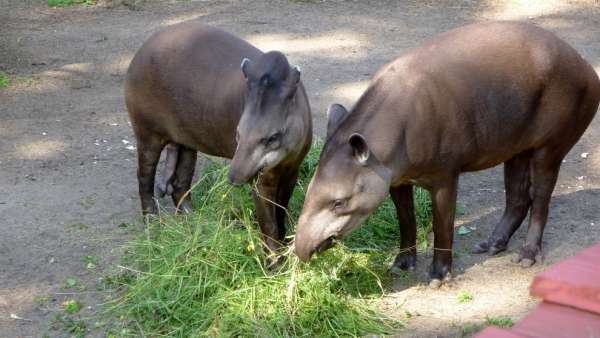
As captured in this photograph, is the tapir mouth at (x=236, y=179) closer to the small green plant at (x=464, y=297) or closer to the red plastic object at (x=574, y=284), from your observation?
the small green plant at (x=464, y=297)

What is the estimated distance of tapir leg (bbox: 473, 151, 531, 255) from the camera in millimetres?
6133

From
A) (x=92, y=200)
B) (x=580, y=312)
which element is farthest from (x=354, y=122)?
(x=580, y=312)

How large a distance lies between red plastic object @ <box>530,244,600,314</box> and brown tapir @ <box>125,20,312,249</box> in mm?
3512

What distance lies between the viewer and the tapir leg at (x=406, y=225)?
5.72 meters

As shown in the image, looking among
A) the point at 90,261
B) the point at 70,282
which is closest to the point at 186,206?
the point at 90,261

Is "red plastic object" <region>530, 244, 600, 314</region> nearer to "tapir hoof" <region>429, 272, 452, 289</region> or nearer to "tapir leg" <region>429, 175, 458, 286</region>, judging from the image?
"tapir leg" <region>429, 175, 458, 286</region>

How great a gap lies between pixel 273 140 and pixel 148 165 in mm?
1560

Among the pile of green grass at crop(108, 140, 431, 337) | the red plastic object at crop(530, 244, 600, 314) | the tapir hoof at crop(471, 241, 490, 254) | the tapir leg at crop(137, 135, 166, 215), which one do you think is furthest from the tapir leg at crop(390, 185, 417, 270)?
the red plastic object at crop(530, 244, 600, 314)

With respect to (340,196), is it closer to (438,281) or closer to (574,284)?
(438,281)

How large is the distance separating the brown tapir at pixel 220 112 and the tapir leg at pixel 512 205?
1.44 metres

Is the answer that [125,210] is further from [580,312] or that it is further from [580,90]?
[580,312]

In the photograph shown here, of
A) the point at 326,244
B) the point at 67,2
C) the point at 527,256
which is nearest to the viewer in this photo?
the point at 326,244

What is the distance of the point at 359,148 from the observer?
16.3 ft

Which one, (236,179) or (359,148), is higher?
(359,148)
